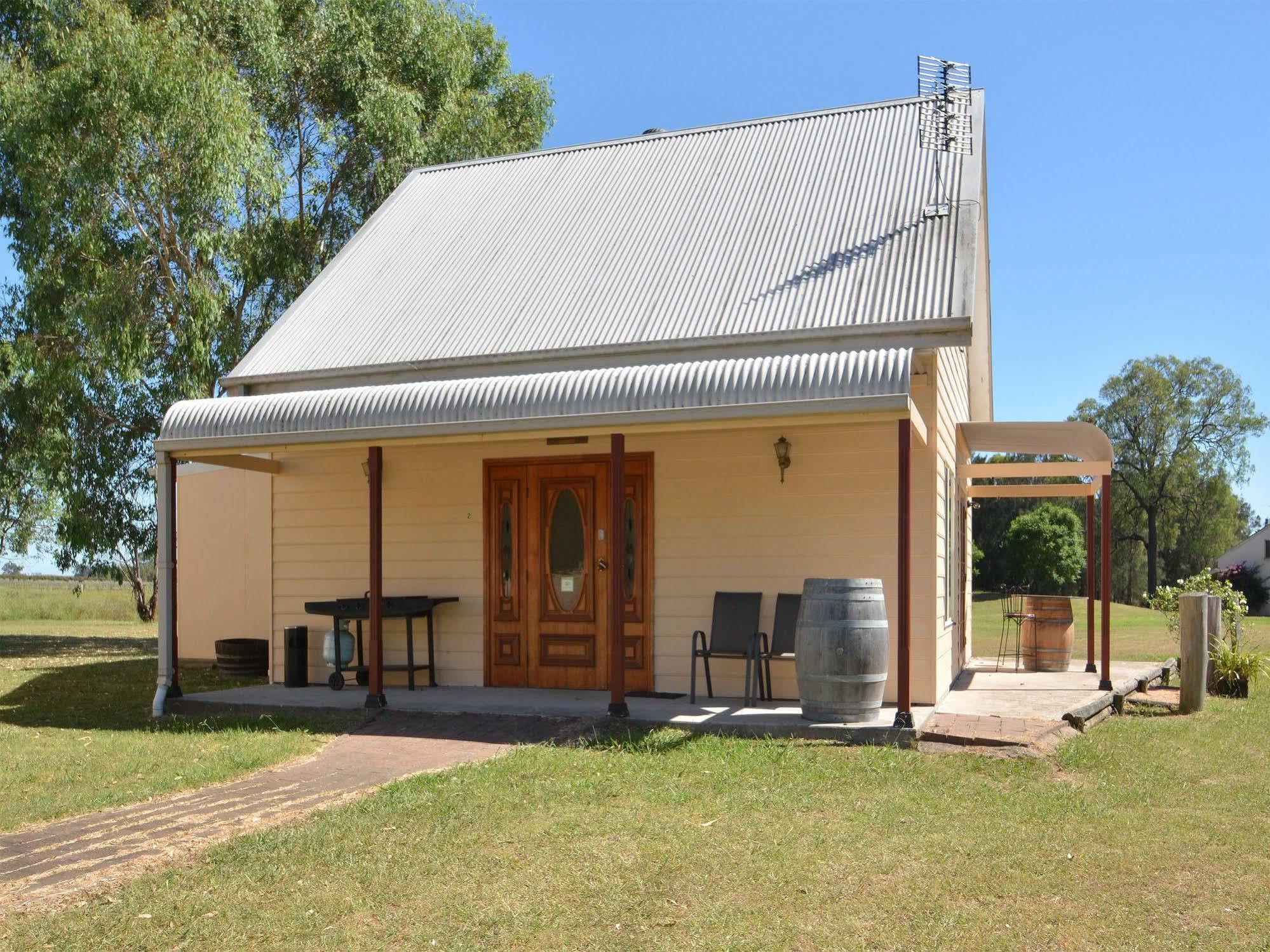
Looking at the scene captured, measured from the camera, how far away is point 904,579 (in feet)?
27.9

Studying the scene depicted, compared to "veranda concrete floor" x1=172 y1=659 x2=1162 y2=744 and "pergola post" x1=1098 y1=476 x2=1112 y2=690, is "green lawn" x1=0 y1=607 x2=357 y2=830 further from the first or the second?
"pergola post" x1=1098 y1=476 x2=1112 y2=690

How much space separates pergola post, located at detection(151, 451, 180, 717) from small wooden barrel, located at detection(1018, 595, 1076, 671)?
9143 millimetres

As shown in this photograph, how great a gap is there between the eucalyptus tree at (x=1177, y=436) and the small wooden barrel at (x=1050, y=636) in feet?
145

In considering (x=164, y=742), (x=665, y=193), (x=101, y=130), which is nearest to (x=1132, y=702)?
(x=665, y=193)

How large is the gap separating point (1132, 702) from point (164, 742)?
27.9ft

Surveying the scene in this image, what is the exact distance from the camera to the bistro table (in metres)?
10.9

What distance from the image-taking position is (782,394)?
8.67 m

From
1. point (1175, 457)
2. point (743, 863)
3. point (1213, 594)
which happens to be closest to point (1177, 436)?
point (1175, 457)

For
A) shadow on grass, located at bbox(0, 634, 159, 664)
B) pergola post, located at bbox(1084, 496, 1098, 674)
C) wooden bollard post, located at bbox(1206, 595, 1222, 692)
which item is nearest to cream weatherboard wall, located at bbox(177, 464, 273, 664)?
shadow on grass, located at bbox(0, 634, 159, 664)

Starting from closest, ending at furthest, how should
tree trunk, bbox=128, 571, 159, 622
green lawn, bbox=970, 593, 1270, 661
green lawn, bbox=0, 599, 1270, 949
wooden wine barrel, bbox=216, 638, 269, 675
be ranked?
green lawn, bbox=0, 599, 1270, 949 < wooden wine barrel, bbox=216, 638, 269, 675 < green lawn, bbox=970, 593, 1270, 661 < tree trunk, bbox=128, 571, 159, 622

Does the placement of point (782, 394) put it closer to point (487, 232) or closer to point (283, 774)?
point (283, 774)

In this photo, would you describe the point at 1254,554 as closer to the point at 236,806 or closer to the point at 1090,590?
the point at 1090,590

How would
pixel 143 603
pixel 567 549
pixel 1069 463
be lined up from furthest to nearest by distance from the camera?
1. pixel 143 603
2. pixel 1069 463
3. pixel 567 549

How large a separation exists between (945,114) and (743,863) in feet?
29.2
